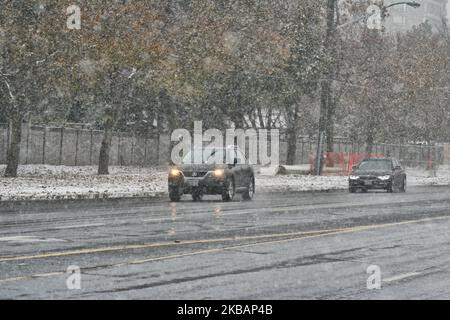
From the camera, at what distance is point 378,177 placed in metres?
37.5

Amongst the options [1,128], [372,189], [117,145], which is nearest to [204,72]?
[372,189]

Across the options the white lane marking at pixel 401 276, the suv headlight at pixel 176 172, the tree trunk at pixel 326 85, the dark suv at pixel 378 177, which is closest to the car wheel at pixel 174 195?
the suv headlight at pixel 176 172

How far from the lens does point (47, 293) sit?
380 inches

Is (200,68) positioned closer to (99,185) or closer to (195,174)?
(99,185)

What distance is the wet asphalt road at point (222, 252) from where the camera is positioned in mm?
10164

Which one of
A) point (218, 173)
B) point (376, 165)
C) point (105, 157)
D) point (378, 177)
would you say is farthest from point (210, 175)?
point (105, 157)

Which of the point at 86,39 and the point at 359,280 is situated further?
the point at 86,39

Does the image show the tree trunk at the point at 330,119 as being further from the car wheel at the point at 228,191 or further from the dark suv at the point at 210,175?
the car wheel at the point at 228,191

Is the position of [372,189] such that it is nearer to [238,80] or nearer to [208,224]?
[238,80]

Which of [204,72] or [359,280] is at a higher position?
[204,72]

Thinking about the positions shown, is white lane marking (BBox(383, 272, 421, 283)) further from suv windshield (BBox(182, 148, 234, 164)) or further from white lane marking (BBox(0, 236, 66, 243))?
suv windshield (BBox(182, 148, 234, 164))

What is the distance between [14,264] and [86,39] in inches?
922

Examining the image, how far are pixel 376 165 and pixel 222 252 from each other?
1015 inches

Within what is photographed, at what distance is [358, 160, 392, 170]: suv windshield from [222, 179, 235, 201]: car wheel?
1139 cm
